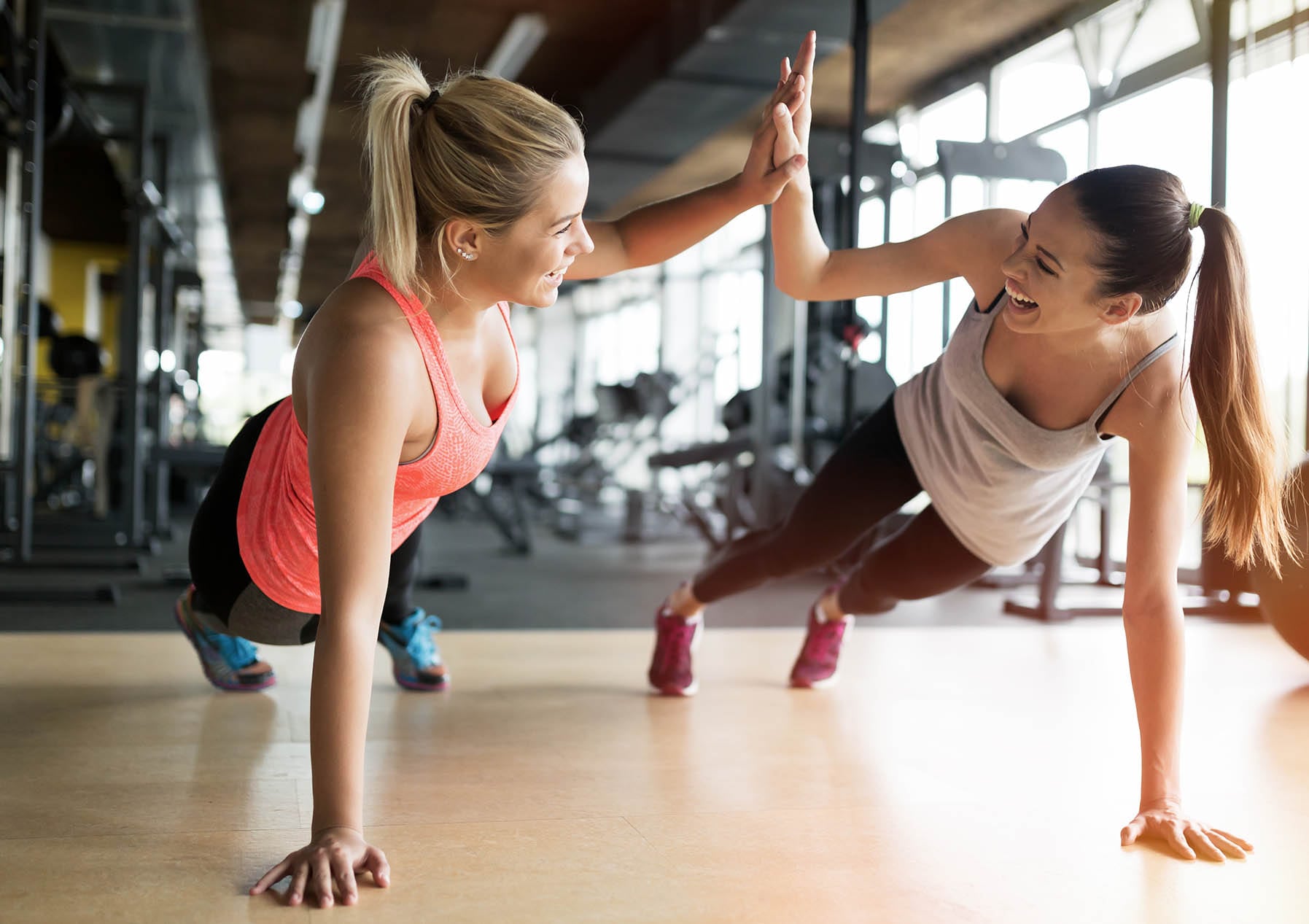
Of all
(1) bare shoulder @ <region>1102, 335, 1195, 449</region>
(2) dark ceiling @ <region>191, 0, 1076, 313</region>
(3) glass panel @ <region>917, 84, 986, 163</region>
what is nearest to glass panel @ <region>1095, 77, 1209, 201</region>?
(2) dark ceiling @ <region>191, 0, 1076, 313</region>

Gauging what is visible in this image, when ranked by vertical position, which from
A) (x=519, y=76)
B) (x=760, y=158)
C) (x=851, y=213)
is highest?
(x=519, y=76)

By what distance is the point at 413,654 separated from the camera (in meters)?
2.06

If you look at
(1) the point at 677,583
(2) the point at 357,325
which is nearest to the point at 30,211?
(1) the point at 677,583

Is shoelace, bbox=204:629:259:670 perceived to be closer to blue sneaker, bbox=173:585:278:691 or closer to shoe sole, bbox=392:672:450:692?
blue sneaker, bbox=173:585:278:691

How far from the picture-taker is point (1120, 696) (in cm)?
223

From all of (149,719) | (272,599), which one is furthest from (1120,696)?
(149,719)

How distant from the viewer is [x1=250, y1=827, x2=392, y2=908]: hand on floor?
1049mm

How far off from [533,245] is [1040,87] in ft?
18.6

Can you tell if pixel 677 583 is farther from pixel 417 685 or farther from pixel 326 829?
pixel 326 829

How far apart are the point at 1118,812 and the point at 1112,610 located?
2297 millimetres

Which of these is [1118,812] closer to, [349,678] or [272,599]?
[349,678]

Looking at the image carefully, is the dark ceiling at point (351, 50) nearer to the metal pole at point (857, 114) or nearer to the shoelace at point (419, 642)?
the metal pole at point (857, 114)

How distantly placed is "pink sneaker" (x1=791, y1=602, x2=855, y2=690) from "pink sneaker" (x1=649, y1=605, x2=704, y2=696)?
237 mm

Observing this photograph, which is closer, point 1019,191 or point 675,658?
point 675,658
